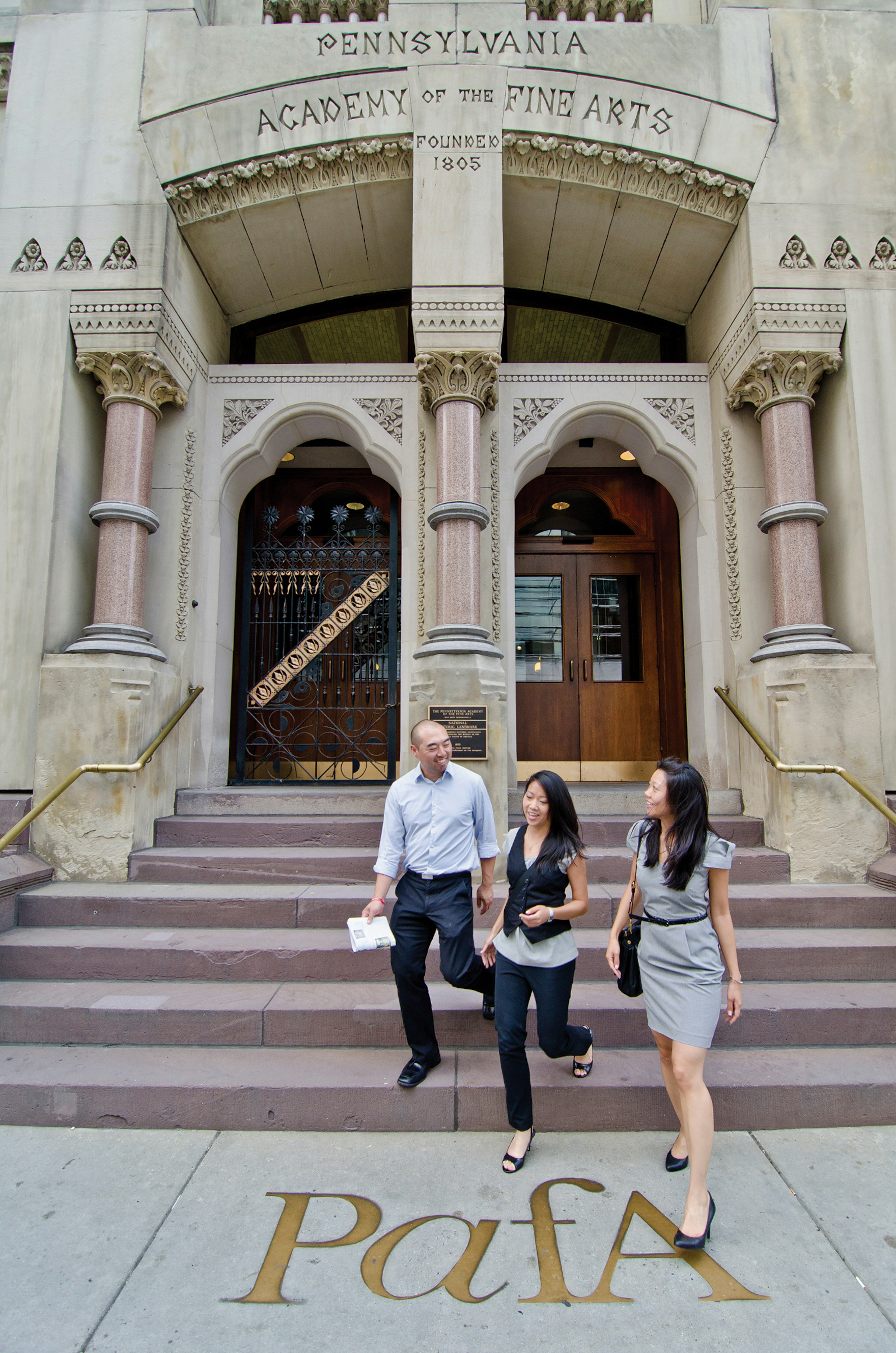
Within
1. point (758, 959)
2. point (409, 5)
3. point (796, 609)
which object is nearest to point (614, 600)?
point (796, 609)

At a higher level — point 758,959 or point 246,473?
point 246,473

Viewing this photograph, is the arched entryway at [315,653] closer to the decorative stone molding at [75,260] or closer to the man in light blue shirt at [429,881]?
the decorative stone molding at [75,260]

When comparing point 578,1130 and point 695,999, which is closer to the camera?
point 695,999

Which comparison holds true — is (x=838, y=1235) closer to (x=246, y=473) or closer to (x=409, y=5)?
(x=246, y=473)

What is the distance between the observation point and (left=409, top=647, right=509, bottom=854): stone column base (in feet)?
18.9

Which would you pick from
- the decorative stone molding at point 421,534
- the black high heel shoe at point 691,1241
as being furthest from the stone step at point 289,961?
the decorative stone molding at point 421,534

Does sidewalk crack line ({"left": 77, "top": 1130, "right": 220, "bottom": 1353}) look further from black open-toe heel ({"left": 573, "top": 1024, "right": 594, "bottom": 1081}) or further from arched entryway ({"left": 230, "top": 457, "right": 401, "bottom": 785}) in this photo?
arched entryway ({"left": 230, "top": 457, "right": 401, "bottom": 785})

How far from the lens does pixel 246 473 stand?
7.69 metres

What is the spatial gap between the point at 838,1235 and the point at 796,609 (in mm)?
4676

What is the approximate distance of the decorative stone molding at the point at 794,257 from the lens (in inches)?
258

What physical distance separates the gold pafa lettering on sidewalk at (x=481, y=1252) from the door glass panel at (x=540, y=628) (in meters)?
6.70

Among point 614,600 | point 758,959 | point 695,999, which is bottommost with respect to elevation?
point 758,959

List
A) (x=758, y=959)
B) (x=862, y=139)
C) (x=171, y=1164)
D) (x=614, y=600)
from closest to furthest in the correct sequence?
(x=171, y=1164), (x=758, y=959), (x=862, y=139), (x=614, y=600)

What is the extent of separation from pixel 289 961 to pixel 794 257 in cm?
715
